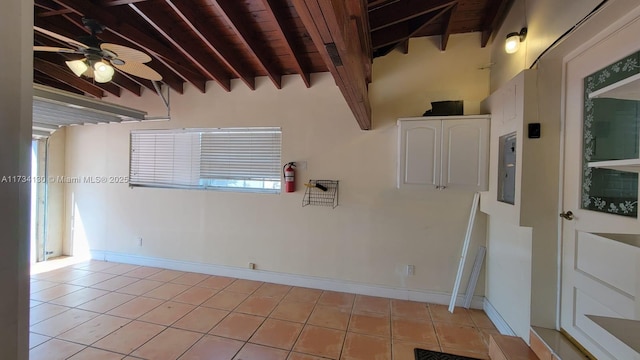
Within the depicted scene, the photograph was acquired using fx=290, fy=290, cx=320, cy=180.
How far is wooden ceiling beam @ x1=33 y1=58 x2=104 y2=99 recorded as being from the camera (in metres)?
3.47

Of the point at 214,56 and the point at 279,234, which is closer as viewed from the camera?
the point at 214,56

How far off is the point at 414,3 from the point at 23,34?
10.2ft

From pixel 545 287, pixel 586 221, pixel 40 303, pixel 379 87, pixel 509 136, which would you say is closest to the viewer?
pixel 586 221

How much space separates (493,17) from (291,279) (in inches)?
148

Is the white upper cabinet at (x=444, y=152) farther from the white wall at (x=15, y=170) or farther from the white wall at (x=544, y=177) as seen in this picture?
the white wall at (x=15, y=170)

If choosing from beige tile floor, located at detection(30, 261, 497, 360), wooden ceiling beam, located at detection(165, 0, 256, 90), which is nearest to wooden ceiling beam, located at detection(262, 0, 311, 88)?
wooden ceiling beam, located at detection(165, 0, 256, 90)

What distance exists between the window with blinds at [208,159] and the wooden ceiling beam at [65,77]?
3.00 feet

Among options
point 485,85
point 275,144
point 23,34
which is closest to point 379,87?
point 485,85

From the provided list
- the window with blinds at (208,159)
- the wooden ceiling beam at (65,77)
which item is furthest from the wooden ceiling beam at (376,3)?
the wooden ceiling beam at (65,77)

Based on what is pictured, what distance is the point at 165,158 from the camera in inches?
171

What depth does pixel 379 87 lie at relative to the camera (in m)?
3.49

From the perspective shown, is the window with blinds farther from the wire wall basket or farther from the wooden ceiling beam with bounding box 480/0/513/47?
the wooden ceiling beam with bounding box 480/0/513/47

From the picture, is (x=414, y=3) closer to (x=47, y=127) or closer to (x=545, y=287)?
(x=545, y=287)

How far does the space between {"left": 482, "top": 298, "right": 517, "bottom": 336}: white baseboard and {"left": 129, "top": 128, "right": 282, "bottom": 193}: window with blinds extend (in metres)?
2.78
